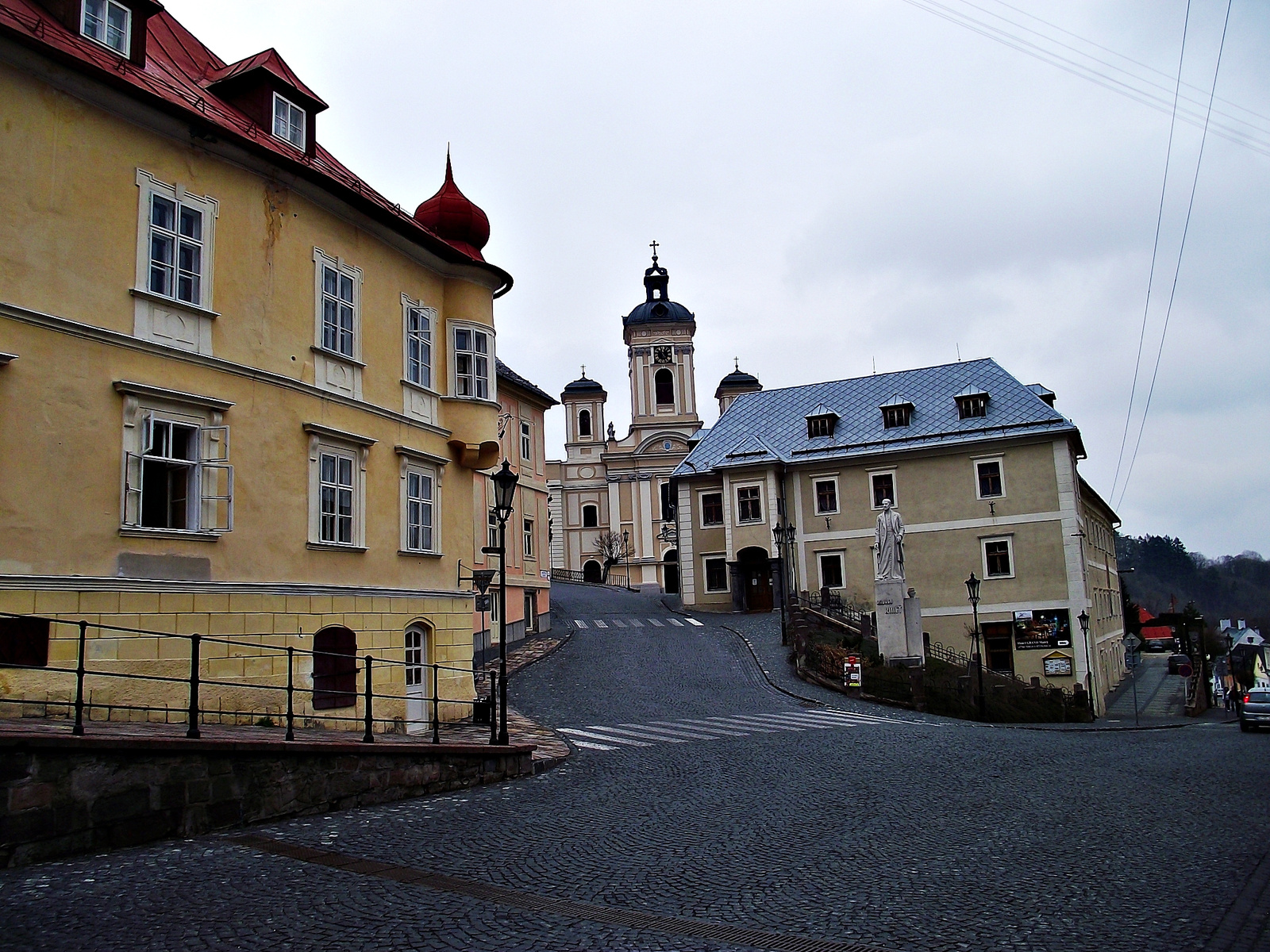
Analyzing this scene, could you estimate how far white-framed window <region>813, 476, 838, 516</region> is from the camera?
46.2 meters

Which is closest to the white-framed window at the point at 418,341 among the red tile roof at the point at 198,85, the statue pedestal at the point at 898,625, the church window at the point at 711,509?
the red tile roof at the point at 198,85

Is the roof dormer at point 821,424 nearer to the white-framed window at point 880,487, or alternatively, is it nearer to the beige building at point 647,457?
the white-framed window at point 880,487

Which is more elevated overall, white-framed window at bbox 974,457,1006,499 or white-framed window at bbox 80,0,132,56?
white-framed window at bbox 80,0,132,56

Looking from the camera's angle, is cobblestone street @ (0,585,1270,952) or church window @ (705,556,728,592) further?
church window @ (705,556,728,592)

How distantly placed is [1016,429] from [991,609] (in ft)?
24.4

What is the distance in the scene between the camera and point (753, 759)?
16.0 metres

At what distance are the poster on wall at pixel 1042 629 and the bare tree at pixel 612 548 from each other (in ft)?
145

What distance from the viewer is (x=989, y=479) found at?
4344cm

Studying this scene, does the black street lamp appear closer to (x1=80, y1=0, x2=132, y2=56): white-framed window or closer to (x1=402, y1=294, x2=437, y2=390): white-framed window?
(x1=402, y1=294, x2=437, y2=390): white-framed window

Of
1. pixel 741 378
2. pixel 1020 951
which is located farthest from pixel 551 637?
pixel 741 378

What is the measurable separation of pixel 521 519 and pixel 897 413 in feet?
59.5

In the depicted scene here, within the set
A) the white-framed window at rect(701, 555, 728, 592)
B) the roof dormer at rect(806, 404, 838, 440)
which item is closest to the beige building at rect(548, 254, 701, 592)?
the white-framed window at rect(701, 555, 728, 592)

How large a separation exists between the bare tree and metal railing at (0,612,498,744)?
64.2 meters

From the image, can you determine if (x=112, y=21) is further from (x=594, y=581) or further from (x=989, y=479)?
(x=594, y=581)
